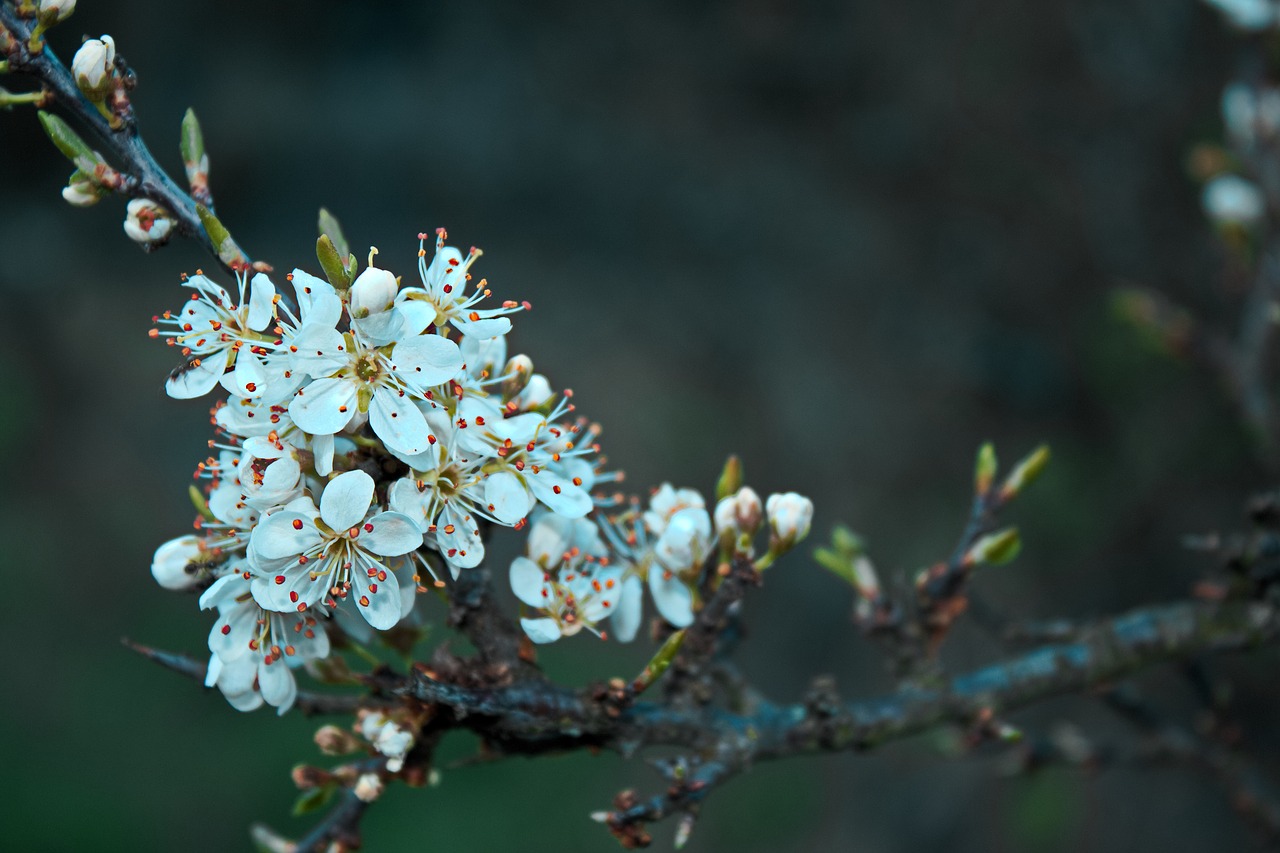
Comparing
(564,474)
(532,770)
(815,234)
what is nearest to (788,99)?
(815,234)

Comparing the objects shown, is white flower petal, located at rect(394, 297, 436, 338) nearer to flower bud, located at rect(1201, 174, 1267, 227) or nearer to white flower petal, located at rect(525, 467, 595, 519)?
white flower petal, located at rect(525, 467, 595, 519)

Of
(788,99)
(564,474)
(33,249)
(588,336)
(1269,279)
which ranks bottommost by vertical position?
(564,474)

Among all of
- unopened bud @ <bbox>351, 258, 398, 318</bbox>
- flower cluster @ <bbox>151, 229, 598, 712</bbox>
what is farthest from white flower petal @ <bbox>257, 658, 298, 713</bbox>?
unopened bud @ <bbox>351, 258, 398, 318</bbox>

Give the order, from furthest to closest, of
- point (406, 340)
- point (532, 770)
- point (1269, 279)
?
point (532, 770) < point (1269, 279) < point (406, 340)

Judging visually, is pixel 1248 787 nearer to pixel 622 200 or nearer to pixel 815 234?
pixel 815 234

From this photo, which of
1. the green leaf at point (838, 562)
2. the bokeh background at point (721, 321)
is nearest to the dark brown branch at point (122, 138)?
the green leaf at point (838, 562)

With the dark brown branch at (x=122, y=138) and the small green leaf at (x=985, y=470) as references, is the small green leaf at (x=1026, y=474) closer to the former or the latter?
the small green leaf at (x=985, y=470)
